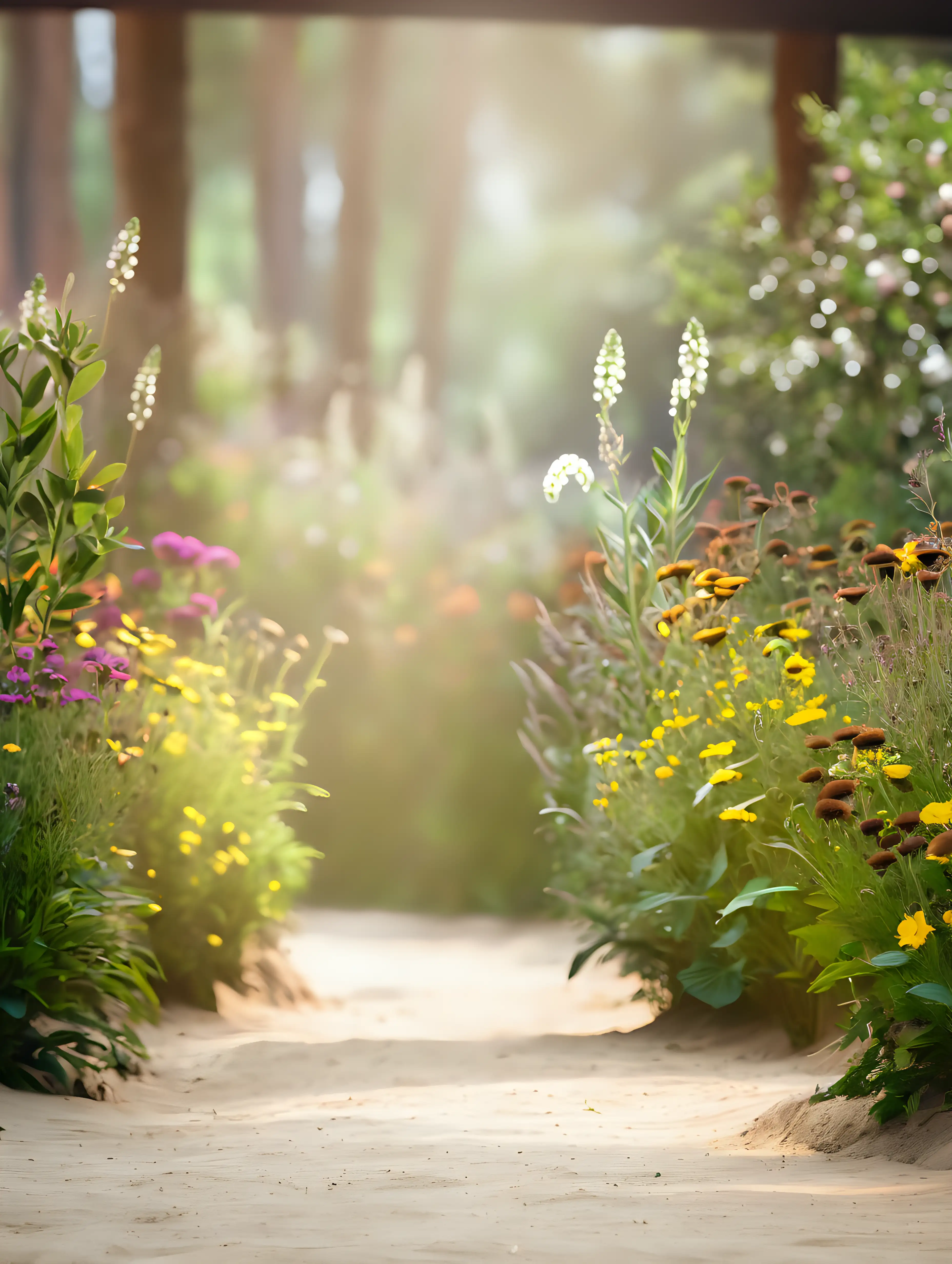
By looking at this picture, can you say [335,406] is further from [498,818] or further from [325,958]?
[325,958]

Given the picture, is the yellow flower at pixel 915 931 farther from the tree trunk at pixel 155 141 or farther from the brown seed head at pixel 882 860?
the tree trunk at pixel 155 141

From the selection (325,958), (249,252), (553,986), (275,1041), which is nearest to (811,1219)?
(275,1041)

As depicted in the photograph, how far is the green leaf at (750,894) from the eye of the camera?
3080 millimetres

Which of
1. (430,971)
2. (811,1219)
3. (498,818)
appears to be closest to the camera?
(811,1219)

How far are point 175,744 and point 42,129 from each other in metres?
9.97

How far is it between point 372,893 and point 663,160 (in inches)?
525

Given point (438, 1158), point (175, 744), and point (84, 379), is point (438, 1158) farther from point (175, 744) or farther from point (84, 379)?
point (84, 379)

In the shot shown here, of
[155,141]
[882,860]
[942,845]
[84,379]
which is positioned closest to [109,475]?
[84,379]

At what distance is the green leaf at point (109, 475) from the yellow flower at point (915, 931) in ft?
7.73

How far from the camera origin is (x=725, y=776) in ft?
11.2

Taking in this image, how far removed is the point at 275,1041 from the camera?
3885 mm

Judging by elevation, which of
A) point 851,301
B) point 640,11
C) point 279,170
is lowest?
point 851,301

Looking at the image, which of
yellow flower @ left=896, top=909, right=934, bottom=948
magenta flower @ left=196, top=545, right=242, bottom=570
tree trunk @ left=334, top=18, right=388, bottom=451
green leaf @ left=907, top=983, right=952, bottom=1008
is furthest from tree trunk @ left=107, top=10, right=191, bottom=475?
green leaf @ left=907, top=983, right=952, bottom=1008

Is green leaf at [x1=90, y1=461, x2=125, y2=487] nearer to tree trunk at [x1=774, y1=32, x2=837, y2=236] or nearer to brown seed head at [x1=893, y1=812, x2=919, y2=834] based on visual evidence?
brown seed head at [x1=893, y1=812, x2=919, y2=834]
